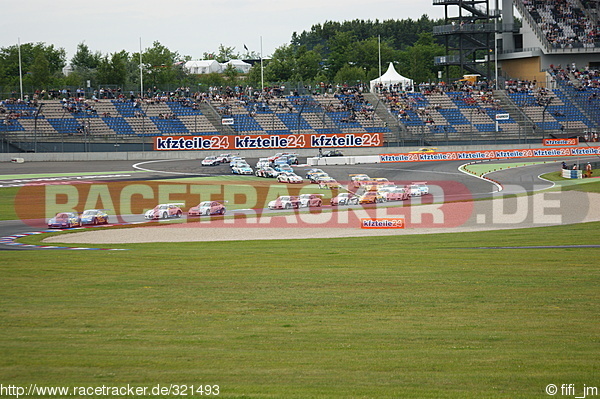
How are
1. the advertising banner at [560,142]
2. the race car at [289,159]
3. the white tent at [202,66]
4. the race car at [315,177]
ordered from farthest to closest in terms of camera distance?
the white tent at [202,66], the advertising banner at [560,142], the race car at [289,159], the race car at [315,177]

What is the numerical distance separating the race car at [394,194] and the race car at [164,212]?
14.2 meters

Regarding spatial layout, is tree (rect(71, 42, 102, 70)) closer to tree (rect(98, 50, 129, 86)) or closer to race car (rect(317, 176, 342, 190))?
tree (rect(98, 50, 129, 86))

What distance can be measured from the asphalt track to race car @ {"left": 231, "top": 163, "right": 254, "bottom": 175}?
122 centimetres

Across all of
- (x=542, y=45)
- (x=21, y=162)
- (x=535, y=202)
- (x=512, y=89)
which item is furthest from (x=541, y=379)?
(x=542, y=45)

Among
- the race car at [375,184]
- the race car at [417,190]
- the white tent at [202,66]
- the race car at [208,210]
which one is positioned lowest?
the race car at [208,210]

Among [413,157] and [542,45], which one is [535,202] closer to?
[413,157]

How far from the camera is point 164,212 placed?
41.8 meters

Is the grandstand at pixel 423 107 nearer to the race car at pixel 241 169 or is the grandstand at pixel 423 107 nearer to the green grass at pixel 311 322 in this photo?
the race car at pixel 241 169

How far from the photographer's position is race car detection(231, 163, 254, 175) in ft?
215

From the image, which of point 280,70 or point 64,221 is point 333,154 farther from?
point 280,70

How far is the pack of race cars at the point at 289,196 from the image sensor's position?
39.6 meters

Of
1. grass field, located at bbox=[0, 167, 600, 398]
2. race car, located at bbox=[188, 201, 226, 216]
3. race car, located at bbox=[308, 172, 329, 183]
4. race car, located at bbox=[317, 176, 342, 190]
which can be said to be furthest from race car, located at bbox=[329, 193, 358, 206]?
grass field, located at bbox=[0, 167, 600, 398]

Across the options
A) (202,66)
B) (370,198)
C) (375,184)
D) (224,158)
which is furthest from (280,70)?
(370,198)

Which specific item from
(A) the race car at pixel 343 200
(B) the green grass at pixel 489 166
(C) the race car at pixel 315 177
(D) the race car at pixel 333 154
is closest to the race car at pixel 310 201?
(A) the race car at pixel 343 200
